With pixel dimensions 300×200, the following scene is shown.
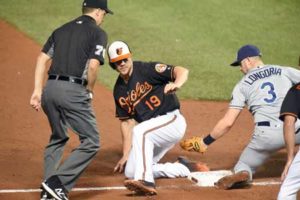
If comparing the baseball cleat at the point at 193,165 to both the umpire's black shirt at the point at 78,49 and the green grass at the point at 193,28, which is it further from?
the green grass at the point at 193,28

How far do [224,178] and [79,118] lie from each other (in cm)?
182

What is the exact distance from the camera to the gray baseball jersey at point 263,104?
871 centimetres

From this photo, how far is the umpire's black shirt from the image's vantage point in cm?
783

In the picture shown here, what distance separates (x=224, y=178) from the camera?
842 centimetres

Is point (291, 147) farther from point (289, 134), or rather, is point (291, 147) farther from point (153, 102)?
point (153, 102)

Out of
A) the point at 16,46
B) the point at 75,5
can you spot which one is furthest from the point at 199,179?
the point at 75,5

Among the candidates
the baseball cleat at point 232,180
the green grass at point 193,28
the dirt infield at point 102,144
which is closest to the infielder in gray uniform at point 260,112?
→ the baseball cleat at point 232,180

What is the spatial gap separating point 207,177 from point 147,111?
41.1 inches

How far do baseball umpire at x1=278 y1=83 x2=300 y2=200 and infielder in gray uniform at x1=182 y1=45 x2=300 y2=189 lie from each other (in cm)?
165

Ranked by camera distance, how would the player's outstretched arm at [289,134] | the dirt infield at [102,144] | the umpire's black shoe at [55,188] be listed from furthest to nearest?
the dirt infield at [102,144] < the umpire's black shoe at [55,188] < the player's outstretched arm at [289,134]

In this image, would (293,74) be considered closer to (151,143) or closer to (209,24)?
(151,143)

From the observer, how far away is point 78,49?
25.7 feet

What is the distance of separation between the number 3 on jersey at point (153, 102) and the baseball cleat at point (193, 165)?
0.92 m

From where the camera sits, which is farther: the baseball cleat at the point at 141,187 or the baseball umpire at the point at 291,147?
the baseball cleat at the point at 141,187
